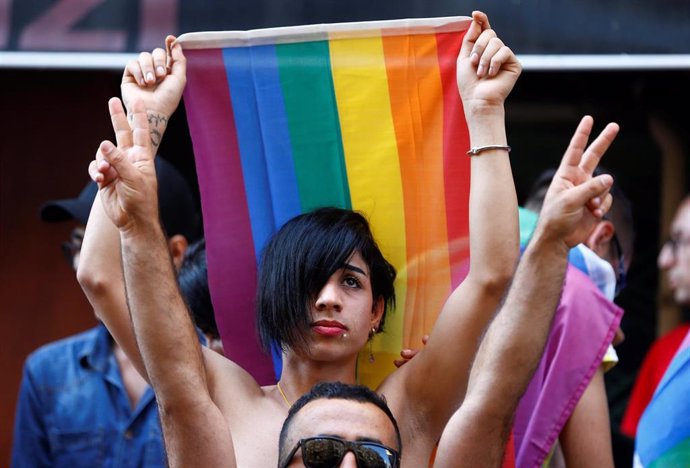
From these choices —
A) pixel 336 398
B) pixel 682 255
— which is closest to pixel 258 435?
pixel 336 398

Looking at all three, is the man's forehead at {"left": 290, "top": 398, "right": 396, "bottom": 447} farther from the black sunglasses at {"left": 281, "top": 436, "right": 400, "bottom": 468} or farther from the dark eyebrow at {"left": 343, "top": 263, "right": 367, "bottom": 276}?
the dark eyebrow at {"left": 343, "top": 263, "right": 367, "bottom": 276}

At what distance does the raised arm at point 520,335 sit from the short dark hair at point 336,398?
0.48 ft

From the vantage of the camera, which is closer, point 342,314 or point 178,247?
point 342,314

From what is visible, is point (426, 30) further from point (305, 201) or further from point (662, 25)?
point (662, 25)

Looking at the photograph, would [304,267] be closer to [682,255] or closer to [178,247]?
[178,247]

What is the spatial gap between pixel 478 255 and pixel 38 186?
2550 millimetres

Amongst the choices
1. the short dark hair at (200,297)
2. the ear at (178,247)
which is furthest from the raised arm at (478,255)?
the ear at (178,247)

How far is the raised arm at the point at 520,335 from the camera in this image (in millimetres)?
2428

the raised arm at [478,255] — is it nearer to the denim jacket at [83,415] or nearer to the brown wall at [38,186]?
the denim jacket at [83,415]

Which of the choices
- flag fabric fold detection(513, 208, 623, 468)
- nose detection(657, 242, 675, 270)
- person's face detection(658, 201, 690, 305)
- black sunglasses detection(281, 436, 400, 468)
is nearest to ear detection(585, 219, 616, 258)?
flag fabric fold detection(513, 208, 623, 468)

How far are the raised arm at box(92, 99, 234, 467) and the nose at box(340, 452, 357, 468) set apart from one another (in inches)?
11.5

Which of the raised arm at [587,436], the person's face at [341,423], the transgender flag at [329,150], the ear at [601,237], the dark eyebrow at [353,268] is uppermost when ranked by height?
the transgender flag at [329,150]

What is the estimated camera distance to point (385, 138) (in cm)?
301

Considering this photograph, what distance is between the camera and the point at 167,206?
3830 mm
